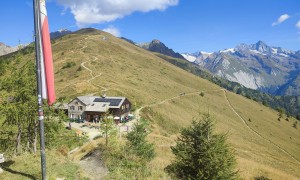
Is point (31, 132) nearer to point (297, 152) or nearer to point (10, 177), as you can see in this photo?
point (10, 177)

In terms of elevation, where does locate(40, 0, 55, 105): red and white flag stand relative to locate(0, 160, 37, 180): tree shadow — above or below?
above

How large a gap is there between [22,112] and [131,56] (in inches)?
6481

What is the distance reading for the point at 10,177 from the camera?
632 inches

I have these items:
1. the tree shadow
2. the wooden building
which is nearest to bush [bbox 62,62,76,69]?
the wooden building

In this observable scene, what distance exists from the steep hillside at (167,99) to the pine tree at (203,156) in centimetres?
3295

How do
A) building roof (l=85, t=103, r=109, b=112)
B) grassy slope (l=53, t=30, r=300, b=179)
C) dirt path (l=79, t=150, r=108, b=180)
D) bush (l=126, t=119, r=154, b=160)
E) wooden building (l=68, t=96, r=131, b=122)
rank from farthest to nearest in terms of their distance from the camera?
grassy slope (l=53, t=30, r=300, b=179) → wooden building (l=68, t=96, r=131, b=122) → building roof (l=85, t=103, r=109, b=112) → bush (l=126, t=119, r=154, b=160) → dirt path (l=79, t=150, r=108, b=180)

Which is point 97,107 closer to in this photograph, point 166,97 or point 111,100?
point 111,100

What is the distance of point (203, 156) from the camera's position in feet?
72.9

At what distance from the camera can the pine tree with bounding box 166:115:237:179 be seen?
21781 millimetres

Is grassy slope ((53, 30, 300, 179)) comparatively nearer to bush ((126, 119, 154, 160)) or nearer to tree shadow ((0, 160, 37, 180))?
bush ((126, 119, 154, 160))

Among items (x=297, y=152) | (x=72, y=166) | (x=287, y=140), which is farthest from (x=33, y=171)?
(x=287, y=140)

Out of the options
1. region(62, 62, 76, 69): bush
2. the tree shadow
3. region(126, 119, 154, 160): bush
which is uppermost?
region(62, 62, 76, 69): bush

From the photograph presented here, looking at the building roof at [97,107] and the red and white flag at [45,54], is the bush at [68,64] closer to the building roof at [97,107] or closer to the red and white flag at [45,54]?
the building roof at [97,107]

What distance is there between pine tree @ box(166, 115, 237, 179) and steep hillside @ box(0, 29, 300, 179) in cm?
3295
